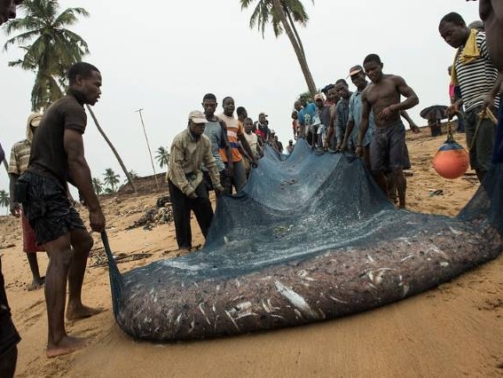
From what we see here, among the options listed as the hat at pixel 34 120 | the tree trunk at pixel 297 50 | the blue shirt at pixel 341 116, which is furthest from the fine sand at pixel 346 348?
the tree trunk at pixel 297 50

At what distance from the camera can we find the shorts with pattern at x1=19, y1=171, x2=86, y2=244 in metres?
2.11

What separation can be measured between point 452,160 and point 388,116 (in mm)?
857

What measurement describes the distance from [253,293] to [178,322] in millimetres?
386

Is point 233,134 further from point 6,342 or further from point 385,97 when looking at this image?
point 6,342

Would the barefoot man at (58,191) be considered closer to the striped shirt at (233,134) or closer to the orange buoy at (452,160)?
the orange buoy at (452,160)

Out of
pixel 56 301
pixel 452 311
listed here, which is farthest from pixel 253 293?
pixel 56 301

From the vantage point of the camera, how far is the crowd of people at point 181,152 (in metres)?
2.00

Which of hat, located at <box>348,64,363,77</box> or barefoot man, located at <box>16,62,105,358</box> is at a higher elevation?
hat, located at <box>348,64,363,77</box>

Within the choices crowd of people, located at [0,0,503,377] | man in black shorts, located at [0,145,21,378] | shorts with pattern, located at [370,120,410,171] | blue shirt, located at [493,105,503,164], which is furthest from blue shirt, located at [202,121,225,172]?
man in black shorts, located at [0,145,21,378]

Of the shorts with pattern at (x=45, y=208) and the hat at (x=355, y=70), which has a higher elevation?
the hat at (x=355, y=70)

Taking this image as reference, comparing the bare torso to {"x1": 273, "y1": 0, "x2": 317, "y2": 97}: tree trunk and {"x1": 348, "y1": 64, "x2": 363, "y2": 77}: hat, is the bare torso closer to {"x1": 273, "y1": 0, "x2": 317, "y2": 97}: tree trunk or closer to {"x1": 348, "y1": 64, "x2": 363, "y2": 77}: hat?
{"x1": 348, "y1": 64, "x2": 363, "y2": 77}: hat

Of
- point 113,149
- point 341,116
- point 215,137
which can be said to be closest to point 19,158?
point 215,137

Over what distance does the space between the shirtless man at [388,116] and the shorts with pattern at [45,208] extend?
8.77 feet

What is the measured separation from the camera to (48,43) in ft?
48.4
